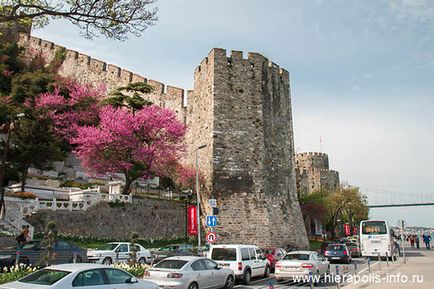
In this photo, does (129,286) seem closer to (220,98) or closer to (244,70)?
(220,98)

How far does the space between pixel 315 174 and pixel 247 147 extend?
3362 cm

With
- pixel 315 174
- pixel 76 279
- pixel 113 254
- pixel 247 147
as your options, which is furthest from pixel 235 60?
pixel 315 174

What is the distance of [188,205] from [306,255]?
13998 mm

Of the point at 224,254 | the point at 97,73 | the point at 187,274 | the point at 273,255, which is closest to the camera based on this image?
the point at 187,274

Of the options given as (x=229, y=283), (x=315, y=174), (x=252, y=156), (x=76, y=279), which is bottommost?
(x=229, y=283)

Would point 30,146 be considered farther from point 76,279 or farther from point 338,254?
point 76,279

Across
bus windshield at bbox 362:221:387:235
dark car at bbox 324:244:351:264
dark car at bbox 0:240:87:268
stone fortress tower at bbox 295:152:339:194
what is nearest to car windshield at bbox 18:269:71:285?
dark car at bbox 0:240:87:268

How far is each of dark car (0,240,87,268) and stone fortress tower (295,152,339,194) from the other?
141 feet

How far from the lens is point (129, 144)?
2631 centimetres

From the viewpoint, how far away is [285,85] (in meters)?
32.4

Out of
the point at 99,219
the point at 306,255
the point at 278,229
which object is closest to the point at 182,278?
the point at 306,255

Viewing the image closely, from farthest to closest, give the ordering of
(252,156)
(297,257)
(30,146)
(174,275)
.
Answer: (252,156) → (30,146) → (297,257) → (174,275)

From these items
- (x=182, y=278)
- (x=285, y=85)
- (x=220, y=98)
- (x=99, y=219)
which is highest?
(x=285, y=85)

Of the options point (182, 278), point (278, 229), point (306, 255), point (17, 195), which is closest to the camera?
Answer: point (182, 278)
